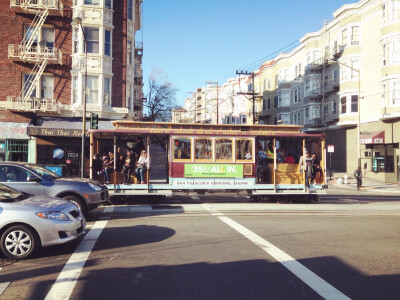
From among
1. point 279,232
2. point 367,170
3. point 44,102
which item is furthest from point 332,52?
point 279,232

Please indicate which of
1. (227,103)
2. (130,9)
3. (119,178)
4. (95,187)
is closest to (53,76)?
(130,9)

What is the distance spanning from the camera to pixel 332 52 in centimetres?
4088

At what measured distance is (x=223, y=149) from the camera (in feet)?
52.9

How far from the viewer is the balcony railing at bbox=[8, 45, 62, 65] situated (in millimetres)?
25953

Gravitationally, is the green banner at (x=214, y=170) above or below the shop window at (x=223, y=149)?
below

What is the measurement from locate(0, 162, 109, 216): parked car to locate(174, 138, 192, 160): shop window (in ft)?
13.9

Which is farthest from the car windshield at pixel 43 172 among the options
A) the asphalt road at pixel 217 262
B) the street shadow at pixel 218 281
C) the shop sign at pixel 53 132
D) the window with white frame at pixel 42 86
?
the window with white frame at pixel 42 86

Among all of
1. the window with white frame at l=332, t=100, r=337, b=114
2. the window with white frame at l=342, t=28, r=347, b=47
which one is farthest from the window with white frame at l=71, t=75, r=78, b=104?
the window with white frame at l=332, t=100, r=337, b=114

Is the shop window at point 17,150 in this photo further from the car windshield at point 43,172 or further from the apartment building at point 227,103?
the apartment building at point 227,103

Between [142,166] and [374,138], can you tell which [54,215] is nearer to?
[142,166]

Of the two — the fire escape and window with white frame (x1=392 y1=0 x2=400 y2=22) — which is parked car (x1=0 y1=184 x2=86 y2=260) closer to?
the fire escape

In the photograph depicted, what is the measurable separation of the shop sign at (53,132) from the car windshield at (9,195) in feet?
58.0

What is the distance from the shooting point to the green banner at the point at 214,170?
15883 millimetres

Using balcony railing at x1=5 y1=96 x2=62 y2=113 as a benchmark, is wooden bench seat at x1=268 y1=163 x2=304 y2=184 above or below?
below
